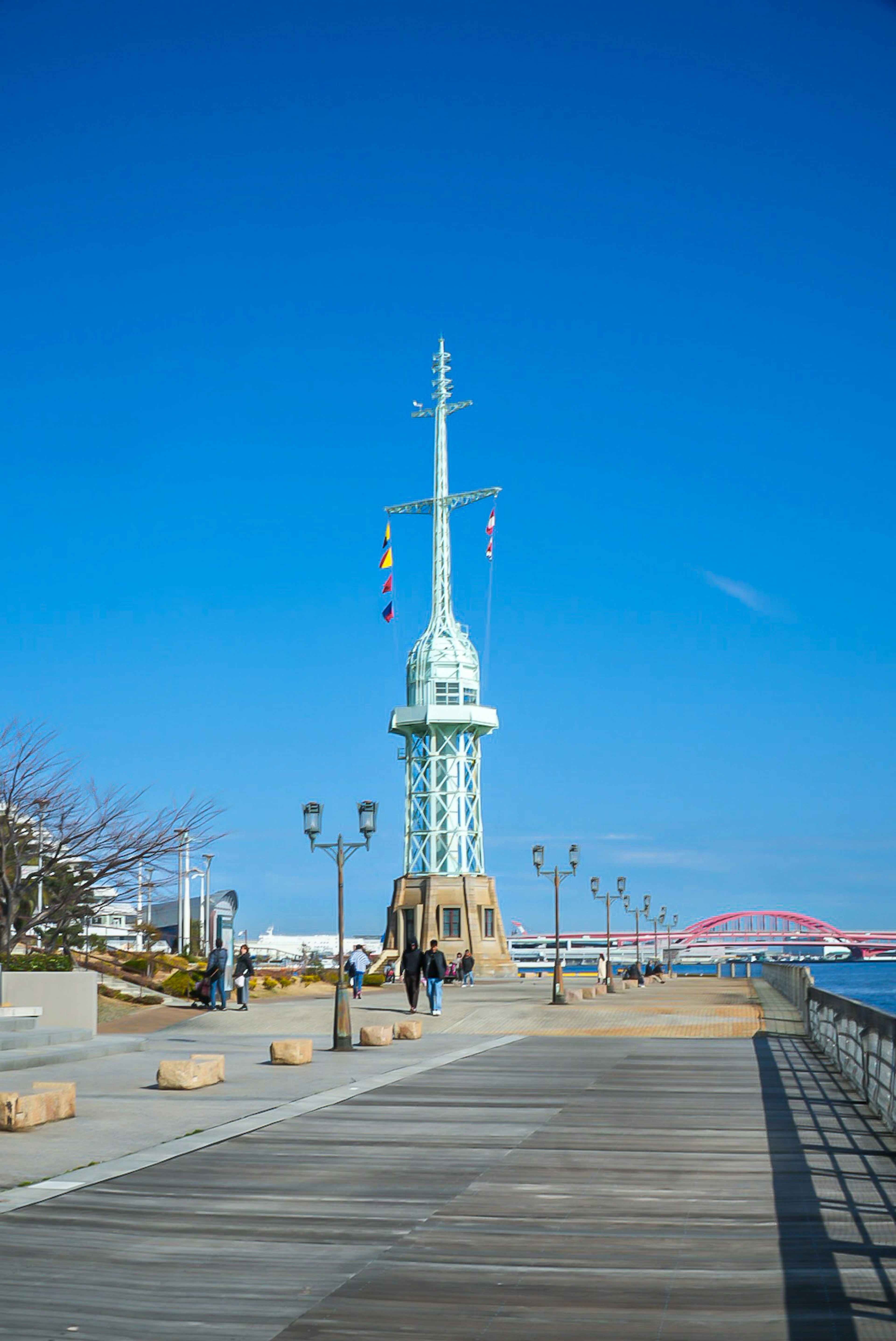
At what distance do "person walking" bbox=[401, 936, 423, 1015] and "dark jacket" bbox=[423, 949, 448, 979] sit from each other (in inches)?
21.1

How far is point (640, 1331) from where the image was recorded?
652 centimetres

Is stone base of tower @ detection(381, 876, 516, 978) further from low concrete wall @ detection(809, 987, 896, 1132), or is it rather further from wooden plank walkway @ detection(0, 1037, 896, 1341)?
wooden plank walkway @ detection(0, 1037, 896, 1341)

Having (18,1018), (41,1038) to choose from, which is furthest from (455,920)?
(41,1038)

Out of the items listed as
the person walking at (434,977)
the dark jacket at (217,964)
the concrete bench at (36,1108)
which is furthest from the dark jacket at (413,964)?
the concrete bench at (36,1108)

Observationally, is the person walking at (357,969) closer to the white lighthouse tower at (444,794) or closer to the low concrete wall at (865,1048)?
the low concrete wall at (865,1048)

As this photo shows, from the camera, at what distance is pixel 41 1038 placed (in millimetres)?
21984

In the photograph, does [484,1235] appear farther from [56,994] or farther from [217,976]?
[217,976]

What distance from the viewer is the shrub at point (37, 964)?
1032 inches

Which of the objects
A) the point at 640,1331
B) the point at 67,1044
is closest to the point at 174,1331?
the point at 640,1331

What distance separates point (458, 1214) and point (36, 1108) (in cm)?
573

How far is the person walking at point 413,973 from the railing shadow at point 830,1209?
16716mm

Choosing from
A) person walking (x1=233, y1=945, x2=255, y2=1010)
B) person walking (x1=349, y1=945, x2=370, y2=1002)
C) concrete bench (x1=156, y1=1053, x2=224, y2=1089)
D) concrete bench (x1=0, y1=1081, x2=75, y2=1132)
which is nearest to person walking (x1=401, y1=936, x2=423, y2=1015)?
person walking (x1=349, y1=945, x2=370, y2=1002)

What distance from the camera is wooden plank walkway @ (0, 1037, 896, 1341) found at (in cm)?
675

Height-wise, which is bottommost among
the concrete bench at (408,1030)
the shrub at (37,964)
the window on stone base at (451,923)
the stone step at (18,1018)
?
the window on stone base at (451,923)
